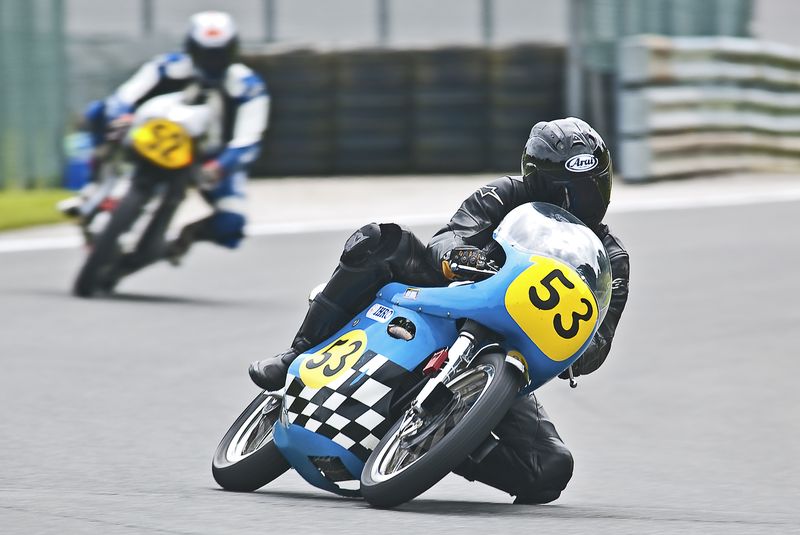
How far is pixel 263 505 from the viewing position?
196 inches

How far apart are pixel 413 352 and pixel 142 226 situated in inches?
222

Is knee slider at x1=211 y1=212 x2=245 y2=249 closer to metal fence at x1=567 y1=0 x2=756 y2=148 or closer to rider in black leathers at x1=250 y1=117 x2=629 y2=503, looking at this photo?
rider in black leathers at x1=250 y1=117 x2=629 y2=503

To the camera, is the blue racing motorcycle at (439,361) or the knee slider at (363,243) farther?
the knee slider at (363,243)

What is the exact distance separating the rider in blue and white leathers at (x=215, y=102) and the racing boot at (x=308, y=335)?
17.7 feet

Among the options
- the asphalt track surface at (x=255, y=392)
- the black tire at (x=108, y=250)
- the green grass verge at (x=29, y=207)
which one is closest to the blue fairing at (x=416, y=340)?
the asphalt track surface at (x=255, y=392)

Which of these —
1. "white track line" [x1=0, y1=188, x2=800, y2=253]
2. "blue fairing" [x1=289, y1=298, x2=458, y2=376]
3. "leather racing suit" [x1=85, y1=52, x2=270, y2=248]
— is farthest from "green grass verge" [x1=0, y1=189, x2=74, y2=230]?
"blue fairing" [x1=289, y1=298, x2=458, y2=376]

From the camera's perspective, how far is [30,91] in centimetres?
1566

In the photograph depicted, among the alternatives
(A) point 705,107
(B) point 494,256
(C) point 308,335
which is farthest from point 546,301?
(A) point 705,107

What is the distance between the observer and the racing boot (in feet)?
17.4

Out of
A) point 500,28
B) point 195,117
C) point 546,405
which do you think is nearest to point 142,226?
point 195,117

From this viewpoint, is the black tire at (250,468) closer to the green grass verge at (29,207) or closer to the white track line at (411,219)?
the white track line at (411,219)

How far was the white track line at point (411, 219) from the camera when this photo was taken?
12.8 meters

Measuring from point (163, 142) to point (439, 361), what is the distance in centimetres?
565

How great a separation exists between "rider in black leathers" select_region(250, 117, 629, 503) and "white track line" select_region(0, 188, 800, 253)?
Result: 761cm
